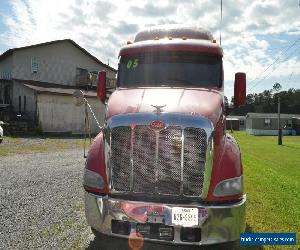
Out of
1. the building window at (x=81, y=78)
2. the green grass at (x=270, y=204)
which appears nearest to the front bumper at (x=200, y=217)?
the green grass at (x=270, y=204)

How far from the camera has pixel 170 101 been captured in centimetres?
598

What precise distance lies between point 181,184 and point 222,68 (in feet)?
9.92

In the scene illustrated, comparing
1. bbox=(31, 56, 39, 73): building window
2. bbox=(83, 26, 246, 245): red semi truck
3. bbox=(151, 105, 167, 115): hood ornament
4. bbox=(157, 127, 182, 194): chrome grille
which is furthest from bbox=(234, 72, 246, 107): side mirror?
bbox=(31, 56, 39, 73): building window

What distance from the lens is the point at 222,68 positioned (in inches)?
289

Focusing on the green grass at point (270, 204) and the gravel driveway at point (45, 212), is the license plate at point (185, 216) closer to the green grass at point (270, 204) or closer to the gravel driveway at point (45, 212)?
the gravel driveway at point (45, 212)

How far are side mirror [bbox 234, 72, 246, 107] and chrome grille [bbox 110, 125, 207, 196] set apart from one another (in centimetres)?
243

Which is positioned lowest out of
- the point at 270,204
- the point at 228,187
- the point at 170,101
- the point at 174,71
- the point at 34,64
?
the point at 270,204

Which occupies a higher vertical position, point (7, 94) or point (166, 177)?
point (7, 94)

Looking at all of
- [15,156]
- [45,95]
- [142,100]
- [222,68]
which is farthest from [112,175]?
[45,95]

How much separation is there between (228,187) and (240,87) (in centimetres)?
270

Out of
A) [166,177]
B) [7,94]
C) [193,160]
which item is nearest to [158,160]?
[166,177]

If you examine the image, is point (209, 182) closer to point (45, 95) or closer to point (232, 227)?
point (232, 227)

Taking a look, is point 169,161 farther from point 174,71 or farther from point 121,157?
point 174,71

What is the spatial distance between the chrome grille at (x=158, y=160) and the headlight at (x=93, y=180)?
0.60ft
